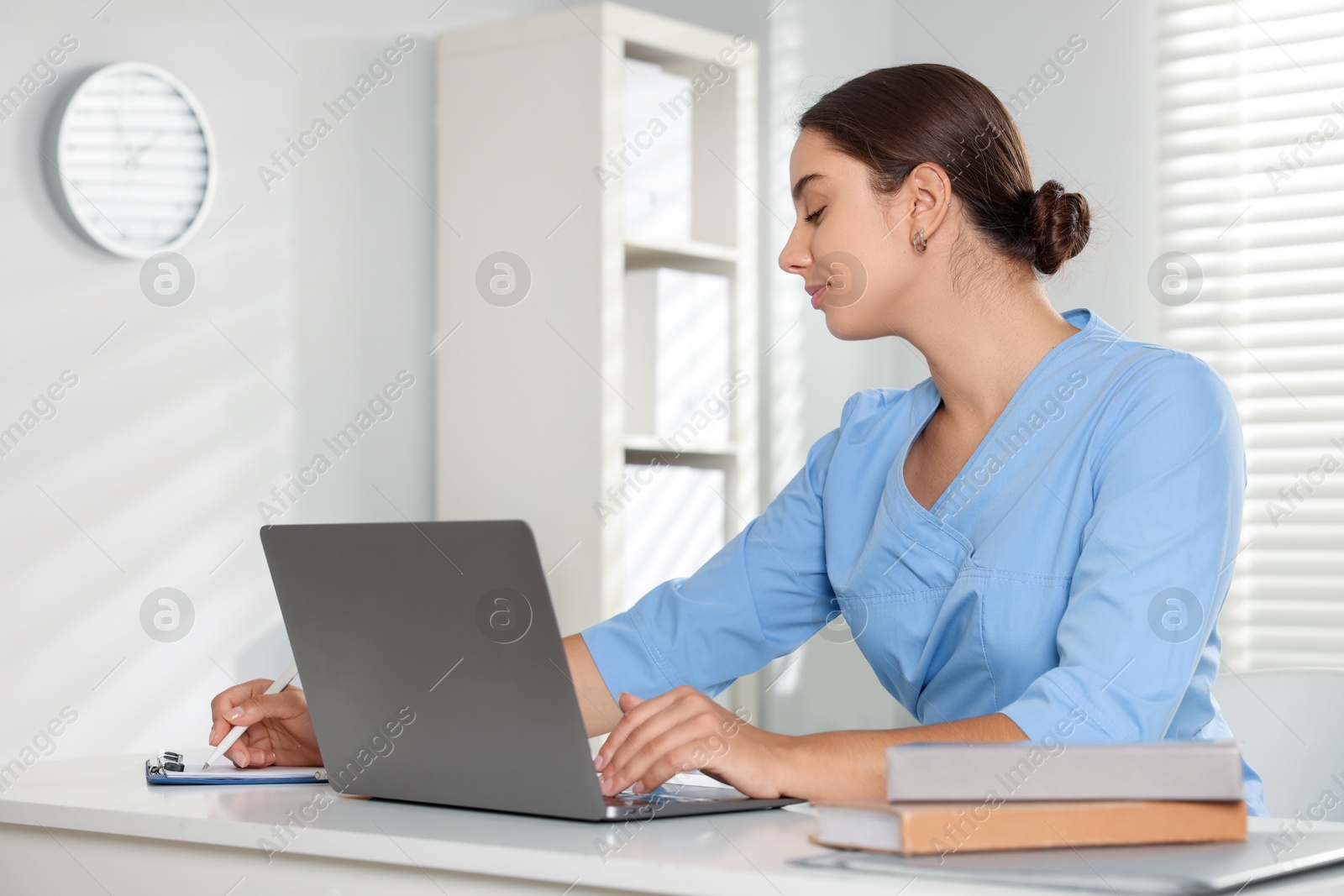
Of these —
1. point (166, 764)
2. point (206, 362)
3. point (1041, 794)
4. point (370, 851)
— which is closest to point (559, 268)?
point (206, 362)

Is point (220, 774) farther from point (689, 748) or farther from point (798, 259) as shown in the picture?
point (798, 259)

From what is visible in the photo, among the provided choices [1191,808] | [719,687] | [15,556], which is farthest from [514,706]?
[15,556]

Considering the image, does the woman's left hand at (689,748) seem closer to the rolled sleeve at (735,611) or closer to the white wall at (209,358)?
the rolled sleeve at (735,611)

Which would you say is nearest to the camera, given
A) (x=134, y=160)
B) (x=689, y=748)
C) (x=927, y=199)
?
(x=689, y=748)

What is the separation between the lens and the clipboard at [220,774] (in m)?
1.17

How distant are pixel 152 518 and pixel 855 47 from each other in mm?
1954

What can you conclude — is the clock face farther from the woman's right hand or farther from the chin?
the chin

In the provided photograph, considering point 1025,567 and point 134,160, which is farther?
point 134,160

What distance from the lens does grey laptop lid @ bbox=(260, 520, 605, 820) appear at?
0.88 meters

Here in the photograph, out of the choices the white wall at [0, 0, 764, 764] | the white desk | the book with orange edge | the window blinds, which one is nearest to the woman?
the white desk

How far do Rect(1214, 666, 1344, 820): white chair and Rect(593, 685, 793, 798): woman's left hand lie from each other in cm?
61

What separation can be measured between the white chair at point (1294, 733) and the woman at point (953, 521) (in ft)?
0.50

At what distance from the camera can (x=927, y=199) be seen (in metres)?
1.33

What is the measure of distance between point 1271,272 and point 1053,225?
1.59 metres
